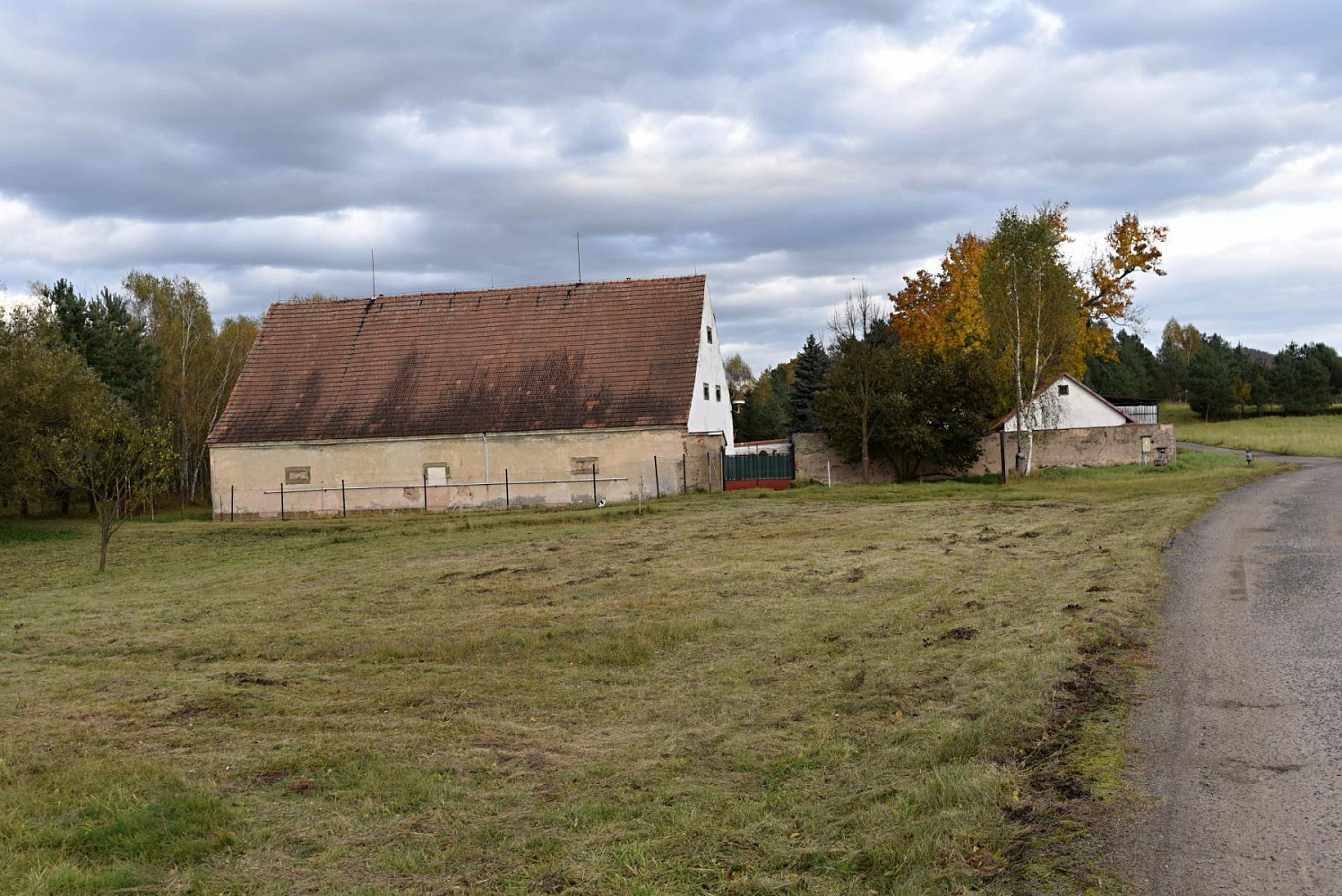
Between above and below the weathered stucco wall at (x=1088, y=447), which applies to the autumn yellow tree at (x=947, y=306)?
above

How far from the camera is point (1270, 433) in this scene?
6262 cm

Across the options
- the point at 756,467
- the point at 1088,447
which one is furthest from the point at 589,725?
the point at 1088,447

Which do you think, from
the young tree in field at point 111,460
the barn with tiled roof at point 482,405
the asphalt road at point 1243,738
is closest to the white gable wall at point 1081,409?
the barn with tiled roof at point 482,405

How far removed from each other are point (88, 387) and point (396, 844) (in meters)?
34.3

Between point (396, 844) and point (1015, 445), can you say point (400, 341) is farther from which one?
point (396, 844)

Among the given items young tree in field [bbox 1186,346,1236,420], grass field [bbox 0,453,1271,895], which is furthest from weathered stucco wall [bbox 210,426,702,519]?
young tree in field [bbox 1186,346,1236,420]

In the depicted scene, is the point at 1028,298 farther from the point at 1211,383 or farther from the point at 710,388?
the point at 1211,383

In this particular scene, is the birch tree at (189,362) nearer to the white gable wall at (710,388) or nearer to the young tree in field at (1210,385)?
the white gable wall at (710,388)

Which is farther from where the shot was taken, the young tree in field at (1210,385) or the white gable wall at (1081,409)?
the young tree in field at (1210,385)

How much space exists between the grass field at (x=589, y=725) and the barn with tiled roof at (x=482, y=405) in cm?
1581

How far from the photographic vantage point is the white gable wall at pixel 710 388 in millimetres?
35281

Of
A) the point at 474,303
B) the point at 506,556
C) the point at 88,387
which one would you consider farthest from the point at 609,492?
the point at 88,387

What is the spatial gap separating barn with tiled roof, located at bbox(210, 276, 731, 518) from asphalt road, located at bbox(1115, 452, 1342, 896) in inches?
892

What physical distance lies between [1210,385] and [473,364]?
6682 cm
